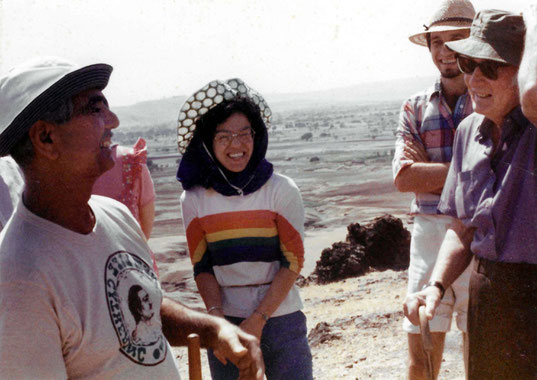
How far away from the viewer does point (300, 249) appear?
2816 mm

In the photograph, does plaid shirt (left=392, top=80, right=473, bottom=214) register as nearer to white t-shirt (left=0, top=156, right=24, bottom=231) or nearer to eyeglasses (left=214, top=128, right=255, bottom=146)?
eyeglasses (left=214, top=128, right=255, bottom=146)

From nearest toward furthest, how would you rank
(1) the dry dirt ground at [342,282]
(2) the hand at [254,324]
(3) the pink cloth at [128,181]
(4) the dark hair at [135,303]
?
1. (4) the dark hair at [135,303]
2. (2) the hand at [254,324]
3. (3) the pink cloth at [128,181]
4. (1) the dry dirt ground at [342,282]

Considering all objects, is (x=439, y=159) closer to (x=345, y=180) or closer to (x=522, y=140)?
(x=522, y=140)

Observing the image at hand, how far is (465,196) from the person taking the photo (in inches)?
95.2

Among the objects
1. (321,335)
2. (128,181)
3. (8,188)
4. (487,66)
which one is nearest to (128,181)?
(128,181)

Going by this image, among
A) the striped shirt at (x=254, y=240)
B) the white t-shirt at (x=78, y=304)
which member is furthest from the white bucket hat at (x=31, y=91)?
the striped shirt at (x=254, y=240)

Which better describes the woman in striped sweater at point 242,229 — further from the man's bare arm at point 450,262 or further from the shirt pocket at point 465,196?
the shirt pocket at point 465,196

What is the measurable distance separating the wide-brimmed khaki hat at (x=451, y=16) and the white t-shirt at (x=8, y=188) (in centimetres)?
218

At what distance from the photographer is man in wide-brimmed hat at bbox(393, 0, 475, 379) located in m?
3.20

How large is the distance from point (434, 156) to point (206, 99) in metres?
1.27

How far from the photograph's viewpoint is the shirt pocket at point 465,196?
239 cm

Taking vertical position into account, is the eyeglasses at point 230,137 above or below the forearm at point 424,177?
above

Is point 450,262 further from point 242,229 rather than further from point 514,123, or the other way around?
point 242,229

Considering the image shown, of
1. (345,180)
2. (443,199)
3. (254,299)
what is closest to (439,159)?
(443,199)
